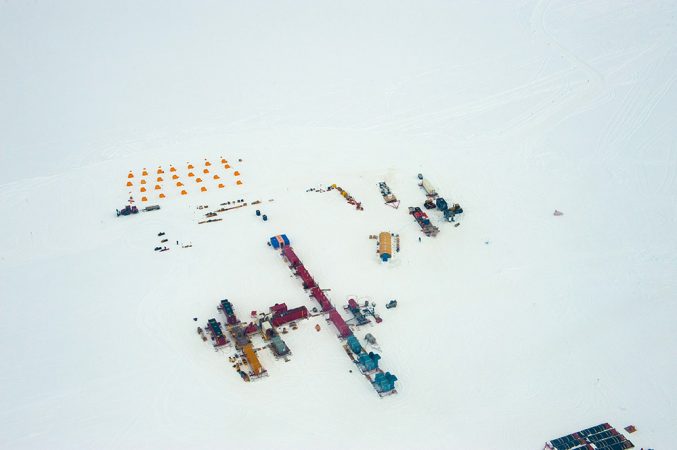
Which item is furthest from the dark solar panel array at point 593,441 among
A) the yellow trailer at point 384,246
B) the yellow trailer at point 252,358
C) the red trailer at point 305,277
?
the red trailer at point 305,277

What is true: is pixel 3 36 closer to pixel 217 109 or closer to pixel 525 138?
pixel 217 109

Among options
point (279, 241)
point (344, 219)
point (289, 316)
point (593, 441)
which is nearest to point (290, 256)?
point (279, 241)

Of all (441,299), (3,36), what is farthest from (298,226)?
(3,36)

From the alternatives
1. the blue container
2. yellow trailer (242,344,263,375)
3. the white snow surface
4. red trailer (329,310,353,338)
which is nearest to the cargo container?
the white snow surface

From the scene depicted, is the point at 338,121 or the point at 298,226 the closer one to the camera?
the point at 298,226

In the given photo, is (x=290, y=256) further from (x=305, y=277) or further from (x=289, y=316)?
(x=289, y=316)

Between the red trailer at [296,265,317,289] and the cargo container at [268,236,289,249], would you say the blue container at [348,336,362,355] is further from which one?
the cargo container at [268,236,289,249]
